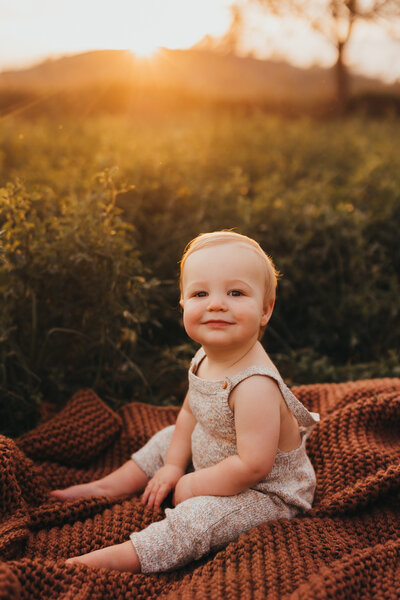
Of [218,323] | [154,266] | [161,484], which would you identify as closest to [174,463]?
[161,484]

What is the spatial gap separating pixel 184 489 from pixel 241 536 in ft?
0.82

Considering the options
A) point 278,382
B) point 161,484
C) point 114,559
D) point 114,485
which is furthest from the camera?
point 114,485

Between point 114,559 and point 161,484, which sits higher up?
point 161,484

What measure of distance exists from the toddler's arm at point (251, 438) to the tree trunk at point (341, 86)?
12.4 metres

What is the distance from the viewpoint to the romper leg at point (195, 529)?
1.63 m

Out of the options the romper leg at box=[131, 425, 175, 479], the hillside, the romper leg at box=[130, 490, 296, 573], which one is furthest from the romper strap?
the hillside

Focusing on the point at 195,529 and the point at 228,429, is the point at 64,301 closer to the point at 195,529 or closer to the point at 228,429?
the point at 228,429

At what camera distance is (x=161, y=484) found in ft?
6.35

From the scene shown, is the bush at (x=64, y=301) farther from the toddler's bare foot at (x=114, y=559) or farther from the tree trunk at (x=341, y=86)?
the tree trunk at (x=341, y=86)

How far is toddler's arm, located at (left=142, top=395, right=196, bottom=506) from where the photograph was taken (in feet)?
6.31

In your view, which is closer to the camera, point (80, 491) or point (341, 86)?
point (80, 491)

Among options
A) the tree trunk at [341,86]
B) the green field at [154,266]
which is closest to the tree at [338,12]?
the tree trunk at [341,86]

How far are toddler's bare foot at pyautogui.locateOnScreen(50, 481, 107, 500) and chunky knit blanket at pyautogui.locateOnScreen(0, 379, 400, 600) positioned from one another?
0.18 feet

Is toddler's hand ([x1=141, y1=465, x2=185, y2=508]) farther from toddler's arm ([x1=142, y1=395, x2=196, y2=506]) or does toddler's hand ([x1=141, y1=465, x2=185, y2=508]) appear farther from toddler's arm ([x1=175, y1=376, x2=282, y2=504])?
toddler's arm ([x1=175, y1=376, x2=282, y2=504])
